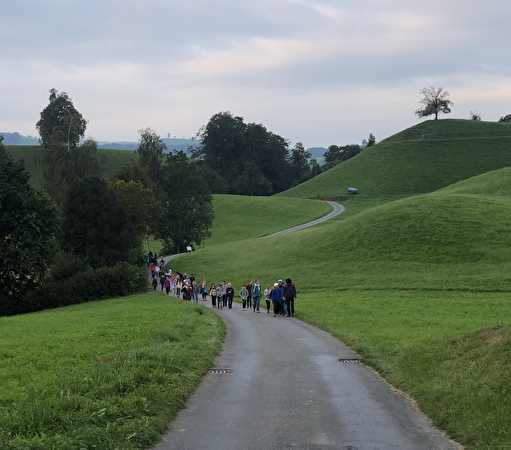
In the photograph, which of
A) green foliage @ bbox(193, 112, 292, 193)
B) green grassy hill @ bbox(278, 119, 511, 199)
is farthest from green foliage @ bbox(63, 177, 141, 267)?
green foliage @ bbox(193, 112, 292, 193)

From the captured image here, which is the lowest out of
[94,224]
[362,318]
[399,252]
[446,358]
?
[362,318]

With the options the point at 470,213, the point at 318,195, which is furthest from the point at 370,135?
the point at 470,213

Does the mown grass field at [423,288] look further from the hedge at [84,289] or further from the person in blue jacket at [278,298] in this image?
the hedge at [84,289]

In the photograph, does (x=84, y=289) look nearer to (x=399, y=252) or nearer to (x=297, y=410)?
(x=399, y=252)

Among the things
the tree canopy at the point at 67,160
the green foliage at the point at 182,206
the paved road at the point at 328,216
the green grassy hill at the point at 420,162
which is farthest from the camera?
the green grassy hill at the point at 420,162

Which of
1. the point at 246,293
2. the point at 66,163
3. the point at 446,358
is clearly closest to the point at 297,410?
the point at 446,358

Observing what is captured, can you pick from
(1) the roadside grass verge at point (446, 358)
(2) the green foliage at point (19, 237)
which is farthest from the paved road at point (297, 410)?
(2) the green foliage at point (19, 237)

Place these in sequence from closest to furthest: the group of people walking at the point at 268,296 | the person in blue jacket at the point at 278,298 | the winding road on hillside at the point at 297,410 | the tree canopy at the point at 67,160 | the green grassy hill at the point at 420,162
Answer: the winding road on hillside at the point at 297,410
the group of people walking at the point at 268,296
the person in blue jacket at the point at 278,298
the tree canopy at the point at 67,160
the green grassy hill at the point at 420,162

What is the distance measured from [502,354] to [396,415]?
363 centimetres

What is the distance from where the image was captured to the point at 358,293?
137 feet

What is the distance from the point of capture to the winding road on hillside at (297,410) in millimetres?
9234

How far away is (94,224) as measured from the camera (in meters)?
57.9

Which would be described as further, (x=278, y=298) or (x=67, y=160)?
(x=67, y=160)

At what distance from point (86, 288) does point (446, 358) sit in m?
40.0
